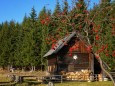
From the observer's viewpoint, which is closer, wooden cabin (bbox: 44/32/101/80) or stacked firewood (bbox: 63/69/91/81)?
stacked firewood (bbox: 63/69/91/81)

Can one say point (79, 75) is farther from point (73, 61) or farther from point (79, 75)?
point (73, 61)

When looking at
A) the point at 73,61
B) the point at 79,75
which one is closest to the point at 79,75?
the point at 79,75

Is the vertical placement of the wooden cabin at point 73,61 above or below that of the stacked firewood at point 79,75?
above

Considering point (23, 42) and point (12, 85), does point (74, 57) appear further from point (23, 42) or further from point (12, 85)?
point (23, 42)

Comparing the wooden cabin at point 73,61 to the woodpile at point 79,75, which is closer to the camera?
the woodpile at point 79,75

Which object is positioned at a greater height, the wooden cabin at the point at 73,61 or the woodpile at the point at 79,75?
the wooden cabin at the point at 73,61

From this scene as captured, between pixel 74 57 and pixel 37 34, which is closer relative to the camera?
pixel 74 57

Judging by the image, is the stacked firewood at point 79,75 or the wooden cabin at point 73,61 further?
the wooden cabin at point 73,61

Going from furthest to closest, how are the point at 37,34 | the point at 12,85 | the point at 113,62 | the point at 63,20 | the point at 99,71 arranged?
the point at 37,34 → the point at 113,62 → the point at 99,71 → the point at 12,85 → the point at 63,20

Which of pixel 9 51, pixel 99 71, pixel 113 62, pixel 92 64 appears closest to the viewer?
pixel 92 64

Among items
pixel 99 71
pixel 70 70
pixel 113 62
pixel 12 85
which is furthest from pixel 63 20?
pixel 113 62

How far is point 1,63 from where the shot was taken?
3637 inches

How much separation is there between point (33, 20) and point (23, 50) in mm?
8706

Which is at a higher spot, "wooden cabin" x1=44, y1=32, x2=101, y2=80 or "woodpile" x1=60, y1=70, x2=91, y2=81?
"wooden cabin" x1=44, y1=32, x2=101, y2=80
